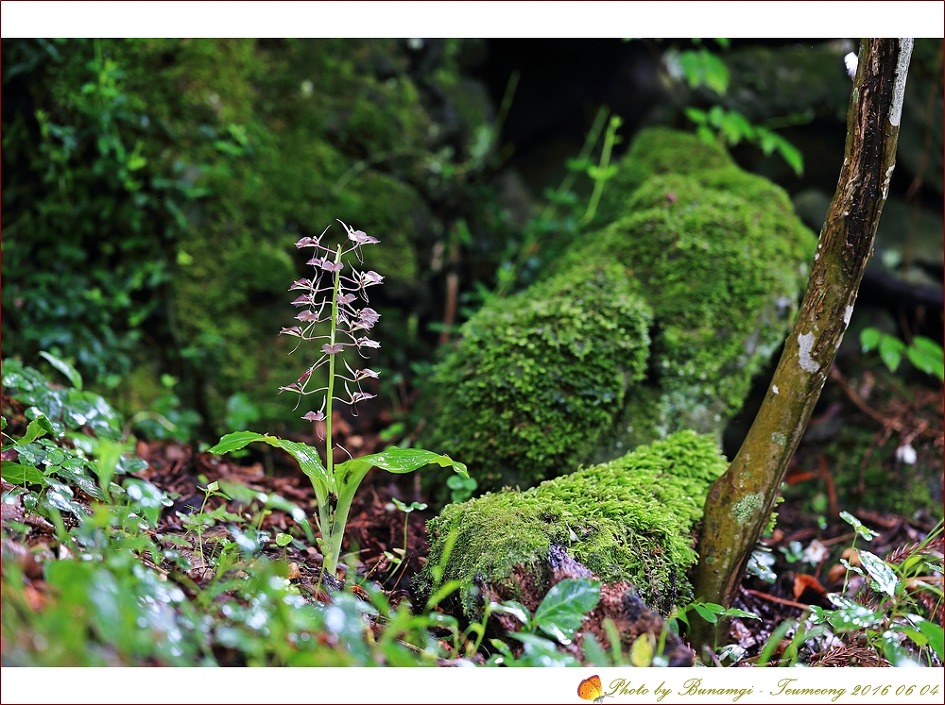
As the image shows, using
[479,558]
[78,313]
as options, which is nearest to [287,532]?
[479,558]

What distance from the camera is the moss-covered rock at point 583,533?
1896mm

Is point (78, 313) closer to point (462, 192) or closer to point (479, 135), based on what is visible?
point (462, 192)

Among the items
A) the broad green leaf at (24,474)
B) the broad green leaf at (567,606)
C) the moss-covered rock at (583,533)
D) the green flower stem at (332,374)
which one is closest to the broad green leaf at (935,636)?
the moss-covered rock at (583,533)

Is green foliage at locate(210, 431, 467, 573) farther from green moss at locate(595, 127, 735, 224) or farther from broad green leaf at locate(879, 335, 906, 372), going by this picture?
broad green leaf at locate(879, 335, 906, 372)

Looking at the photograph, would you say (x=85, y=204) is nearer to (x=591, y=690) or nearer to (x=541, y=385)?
(x=541, y=385)

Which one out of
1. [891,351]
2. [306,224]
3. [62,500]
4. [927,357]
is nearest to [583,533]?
[62,500]

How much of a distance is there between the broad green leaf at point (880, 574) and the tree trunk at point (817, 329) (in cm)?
28

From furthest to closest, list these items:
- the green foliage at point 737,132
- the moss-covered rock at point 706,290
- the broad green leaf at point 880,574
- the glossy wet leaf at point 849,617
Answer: the green foliage at point 737,132
the moss-covered rock at point 706,290
the broad green leaf at point 880,574
the glossy wet leaf at point 849,617

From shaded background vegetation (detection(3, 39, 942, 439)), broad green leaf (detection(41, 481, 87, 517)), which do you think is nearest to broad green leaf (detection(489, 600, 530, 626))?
broad green leaf (detection(41, 481, 87, 517))

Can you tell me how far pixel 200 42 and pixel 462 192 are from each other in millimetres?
1608

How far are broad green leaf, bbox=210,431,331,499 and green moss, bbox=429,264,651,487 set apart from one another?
2.58 ft

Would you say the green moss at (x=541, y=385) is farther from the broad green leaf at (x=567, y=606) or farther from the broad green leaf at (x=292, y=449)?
the broad green leaf at (x=567, y=606)

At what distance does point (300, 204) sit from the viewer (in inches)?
146

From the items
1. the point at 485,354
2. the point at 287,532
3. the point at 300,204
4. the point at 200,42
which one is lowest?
the point at 287,532
